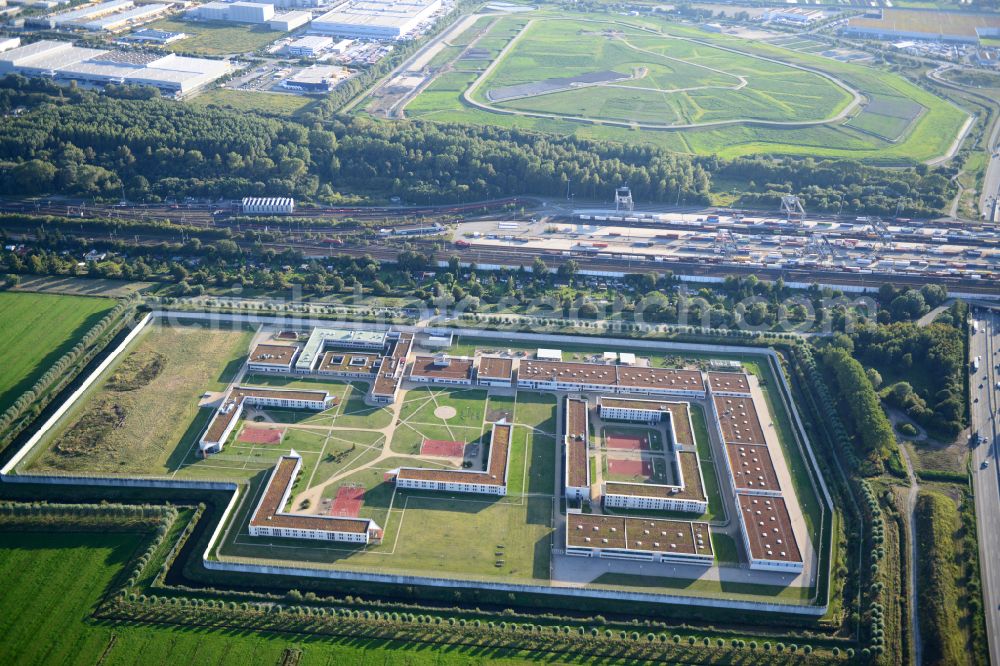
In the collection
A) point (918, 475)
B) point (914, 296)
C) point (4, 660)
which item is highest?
point (914, 296)

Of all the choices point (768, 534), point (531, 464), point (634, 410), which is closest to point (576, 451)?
point (531, 464)

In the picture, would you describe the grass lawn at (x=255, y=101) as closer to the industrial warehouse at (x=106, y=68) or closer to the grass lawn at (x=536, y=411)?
the industrial warehouse at (x=106, y=68)

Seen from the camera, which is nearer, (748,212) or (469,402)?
(469,402)

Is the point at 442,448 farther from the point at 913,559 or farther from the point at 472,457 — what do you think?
the point at 913,559

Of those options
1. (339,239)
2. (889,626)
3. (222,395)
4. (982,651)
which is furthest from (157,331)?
(982,651)

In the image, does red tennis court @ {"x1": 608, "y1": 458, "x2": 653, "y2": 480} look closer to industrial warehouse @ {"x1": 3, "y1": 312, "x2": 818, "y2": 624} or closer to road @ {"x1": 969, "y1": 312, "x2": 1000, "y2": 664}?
industrial warehouse @ {"x1": 3, "y1": 312, "x2": 818, "y2": 624}

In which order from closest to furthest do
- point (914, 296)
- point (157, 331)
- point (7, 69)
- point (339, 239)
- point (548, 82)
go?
point (157, 331), point (914, 296), point (339, 239), point (7, 69), point (548, 82)

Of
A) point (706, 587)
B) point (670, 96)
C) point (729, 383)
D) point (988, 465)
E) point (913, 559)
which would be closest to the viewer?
point (706, 587)

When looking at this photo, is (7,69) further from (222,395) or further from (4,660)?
(4,660)
